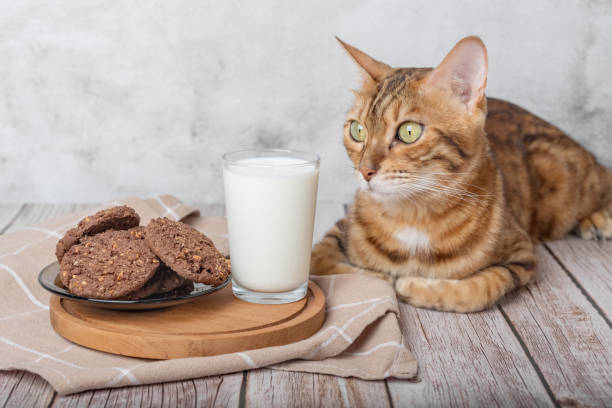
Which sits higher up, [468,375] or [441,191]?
[441,191]

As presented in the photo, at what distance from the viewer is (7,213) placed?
2531 mm

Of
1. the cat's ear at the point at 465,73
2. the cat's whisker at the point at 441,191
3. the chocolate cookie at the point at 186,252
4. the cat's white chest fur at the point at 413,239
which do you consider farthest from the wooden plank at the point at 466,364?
the cat's ear at the point at 465,73

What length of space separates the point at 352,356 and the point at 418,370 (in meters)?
0.14

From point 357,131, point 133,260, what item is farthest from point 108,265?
point 357,131

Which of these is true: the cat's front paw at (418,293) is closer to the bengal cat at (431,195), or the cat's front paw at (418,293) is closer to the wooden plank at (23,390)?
the bengal cat at (431,195)

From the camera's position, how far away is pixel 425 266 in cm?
173

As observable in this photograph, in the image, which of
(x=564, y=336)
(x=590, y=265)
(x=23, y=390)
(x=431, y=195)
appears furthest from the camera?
(x=590, y=265)

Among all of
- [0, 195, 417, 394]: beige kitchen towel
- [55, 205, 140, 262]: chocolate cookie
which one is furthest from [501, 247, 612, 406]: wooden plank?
[55, 205, 140, 262]: chocolate cookie

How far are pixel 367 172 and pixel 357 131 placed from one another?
0.20 meters

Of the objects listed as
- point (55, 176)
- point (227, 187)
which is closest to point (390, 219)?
point (227, 187)

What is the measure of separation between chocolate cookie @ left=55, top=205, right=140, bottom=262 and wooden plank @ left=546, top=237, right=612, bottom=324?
4.01 ft

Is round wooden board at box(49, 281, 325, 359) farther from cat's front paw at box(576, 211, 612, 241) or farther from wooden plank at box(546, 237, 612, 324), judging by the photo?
cat's front paw at box(576, 211, 612, 241)

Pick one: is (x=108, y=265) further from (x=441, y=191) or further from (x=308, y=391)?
(x=441, y=191)

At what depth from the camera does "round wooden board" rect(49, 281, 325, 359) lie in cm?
126
